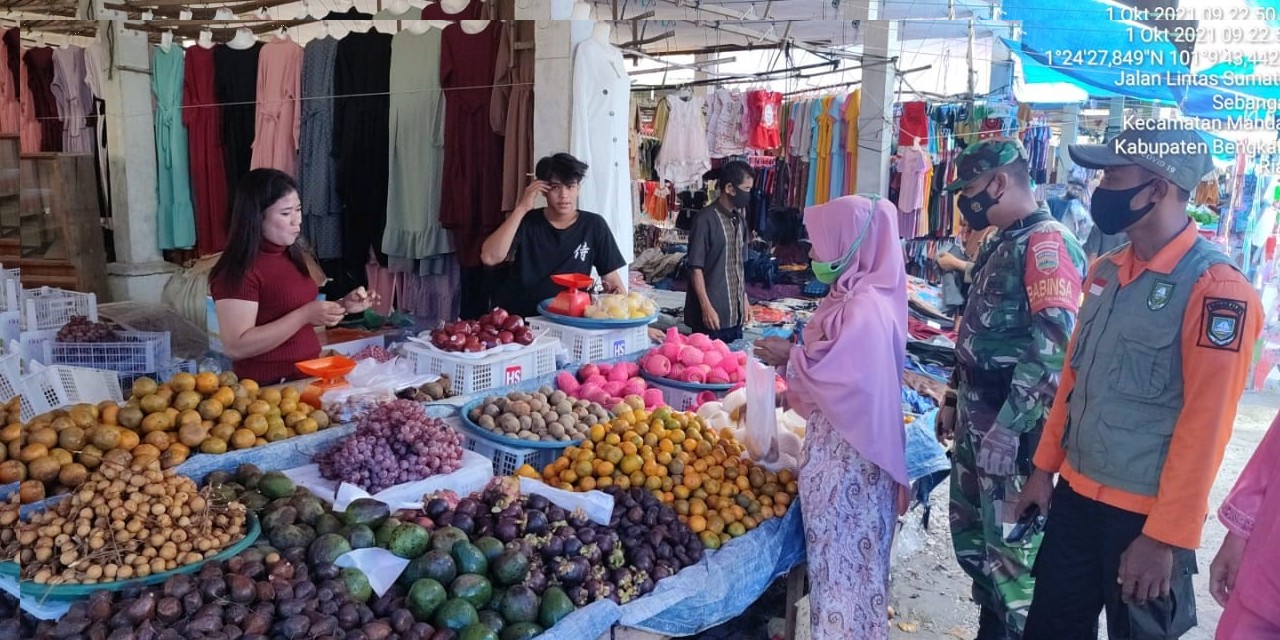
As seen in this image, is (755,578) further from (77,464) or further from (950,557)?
(950,557)

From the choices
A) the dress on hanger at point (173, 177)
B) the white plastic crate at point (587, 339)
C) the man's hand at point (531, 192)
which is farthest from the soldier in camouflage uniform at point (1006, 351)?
the dress on hanger at point (173, 177)

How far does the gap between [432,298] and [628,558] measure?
355 centimetres

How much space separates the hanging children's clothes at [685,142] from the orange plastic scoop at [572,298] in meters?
4.78

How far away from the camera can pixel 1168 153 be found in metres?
2.15

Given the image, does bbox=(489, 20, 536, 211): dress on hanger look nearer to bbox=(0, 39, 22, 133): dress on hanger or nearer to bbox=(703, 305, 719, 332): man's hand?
bbox=(703, 305, 719, 332): man's hand

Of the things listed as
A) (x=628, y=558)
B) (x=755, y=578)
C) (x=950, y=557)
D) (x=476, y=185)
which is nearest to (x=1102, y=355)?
(x=755, y=578)

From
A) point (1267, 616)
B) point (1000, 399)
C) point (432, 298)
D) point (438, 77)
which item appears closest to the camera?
point (1267, 616)

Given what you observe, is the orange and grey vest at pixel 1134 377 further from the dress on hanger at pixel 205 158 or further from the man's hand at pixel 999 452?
the dress on hanger at pixel 205 158

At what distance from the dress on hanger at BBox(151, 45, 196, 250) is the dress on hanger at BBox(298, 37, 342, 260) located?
32.5 inches

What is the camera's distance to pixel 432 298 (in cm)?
538

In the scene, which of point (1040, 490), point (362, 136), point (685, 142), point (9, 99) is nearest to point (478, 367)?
point (9, 99)

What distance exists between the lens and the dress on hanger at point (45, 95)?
2255 mm

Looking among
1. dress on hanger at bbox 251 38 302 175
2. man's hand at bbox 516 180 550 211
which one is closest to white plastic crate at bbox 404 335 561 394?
man's hand at bbox 516 180 550 211

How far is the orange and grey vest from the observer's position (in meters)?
2.09
